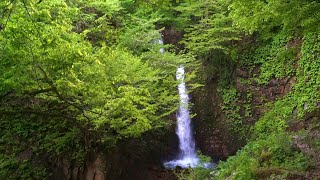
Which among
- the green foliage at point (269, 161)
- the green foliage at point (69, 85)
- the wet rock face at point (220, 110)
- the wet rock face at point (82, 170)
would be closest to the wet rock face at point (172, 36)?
the wet rock face at point (220, 110)

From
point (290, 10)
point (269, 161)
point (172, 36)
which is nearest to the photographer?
point (290, 10)

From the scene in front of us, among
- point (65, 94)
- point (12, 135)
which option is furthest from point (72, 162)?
point (65, 94)

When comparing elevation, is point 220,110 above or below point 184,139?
above

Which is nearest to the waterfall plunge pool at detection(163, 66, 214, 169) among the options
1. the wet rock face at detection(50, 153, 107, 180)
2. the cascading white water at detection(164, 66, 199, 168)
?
the cascading white water at detection(164, 66, 199, 168)

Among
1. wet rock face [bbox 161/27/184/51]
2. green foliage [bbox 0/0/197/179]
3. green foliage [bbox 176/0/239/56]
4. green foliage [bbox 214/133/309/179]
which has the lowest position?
green foliage [bbox 214/133/309/179]

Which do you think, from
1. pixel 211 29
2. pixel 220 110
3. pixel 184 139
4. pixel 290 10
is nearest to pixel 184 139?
pixel 184 139

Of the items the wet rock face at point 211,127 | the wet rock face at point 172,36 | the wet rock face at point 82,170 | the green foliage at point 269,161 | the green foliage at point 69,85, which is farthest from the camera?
the wet rock face at point 172,36

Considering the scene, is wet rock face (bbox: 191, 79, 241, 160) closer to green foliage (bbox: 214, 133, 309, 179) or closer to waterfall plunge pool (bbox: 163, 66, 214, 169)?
waterfall plunge pool (bbox: 163, 66, 214, 169)

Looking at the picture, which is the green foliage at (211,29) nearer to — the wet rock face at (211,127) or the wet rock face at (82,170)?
the wet rock face at (211,127)

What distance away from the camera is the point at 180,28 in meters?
16.7

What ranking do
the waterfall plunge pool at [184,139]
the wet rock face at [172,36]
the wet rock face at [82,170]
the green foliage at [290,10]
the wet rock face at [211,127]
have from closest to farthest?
the green foliage at [290,10], the wet rock face at [82,170], the wet rock face at [211,127], the waterfall plunge pool at [184,139], the wet rock face at [172,36]

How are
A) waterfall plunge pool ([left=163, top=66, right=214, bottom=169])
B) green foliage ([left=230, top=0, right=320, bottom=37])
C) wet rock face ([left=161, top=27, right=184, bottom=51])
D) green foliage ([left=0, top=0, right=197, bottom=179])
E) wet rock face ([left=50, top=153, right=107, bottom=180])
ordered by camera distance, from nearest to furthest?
green foliage ([left=230, top=0, right=320, bottom=37]), green foliage ([left=0, top=0, right=197, bottom=179]), wet rock face ([left=50, top=153, right=107, bottom=180]), waterfall plunge pool ([left=163, top=66, right=214, bottom=169]), wet rock face ([left=161, top=27, right=184, bottom=51])

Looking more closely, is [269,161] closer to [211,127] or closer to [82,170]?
[82,170]

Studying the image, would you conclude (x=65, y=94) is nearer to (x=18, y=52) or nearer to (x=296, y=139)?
(x=18, y=52)
